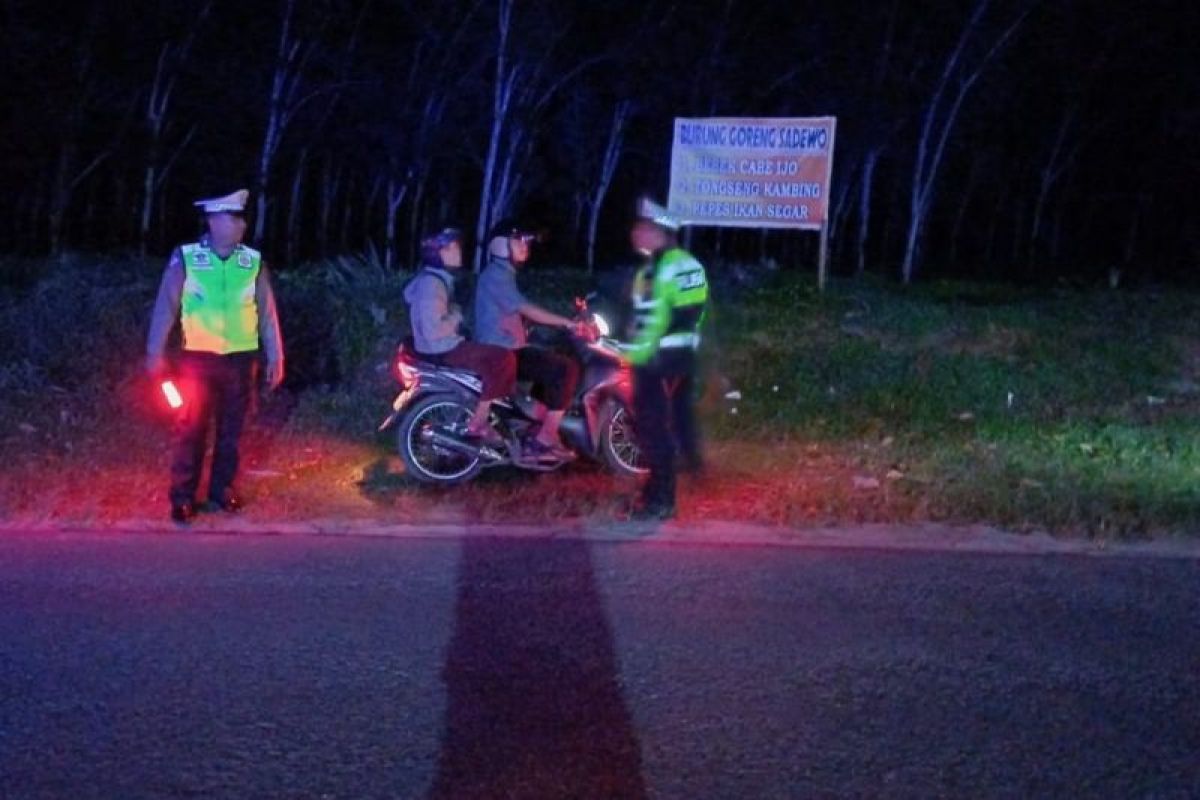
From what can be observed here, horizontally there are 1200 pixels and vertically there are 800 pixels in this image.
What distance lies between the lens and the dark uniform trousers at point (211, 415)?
9.02 meters

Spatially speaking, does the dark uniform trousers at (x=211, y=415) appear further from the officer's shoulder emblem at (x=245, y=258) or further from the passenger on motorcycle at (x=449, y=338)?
the passenger on motorcycle at (x=449, y=338)

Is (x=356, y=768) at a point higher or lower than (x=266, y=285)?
lower

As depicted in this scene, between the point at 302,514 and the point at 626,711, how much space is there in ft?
13.3

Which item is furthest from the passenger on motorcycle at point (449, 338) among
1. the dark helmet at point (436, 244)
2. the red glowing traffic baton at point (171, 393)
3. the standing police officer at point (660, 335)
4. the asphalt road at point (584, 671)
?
the red glowing traffic baton at point (171, 393)

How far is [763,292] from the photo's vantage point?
57.6 feet

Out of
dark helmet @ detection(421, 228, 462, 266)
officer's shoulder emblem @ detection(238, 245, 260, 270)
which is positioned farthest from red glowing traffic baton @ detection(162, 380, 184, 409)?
dark helmet @ detection(421, 228, 462, 266)

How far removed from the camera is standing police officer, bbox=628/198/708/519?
9.15m

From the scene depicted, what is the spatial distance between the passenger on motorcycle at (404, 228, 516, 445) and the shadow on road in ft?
5.94

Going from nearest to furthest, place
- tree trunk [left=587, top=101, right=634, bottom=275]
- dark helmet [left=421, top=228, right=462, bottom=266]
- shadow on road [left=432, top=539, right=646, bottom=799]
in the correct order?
1. shadow on road [left=432, top=539, right=646, bottom=799]
2. dark helmet [left=421, top=228, right=462, bottom=266]
3. tree trunk [left=587, top=101, right=634, bottom=275]

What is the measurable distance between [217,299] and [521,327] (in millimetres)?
1999

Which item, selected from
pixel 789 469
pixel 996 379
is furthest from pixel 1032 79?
pixel 789 469

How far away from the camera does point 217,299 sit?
29.2 ft

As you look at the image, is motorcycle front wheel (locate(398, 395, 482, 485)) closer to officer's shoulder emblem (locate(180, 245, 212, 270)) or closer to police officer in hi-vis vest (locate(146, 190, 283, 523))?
→ police officer in hi-vis vest (locate(146, 190, 283, 523))

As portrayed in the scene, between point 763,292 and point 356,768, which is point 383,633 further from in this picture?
point 763,292
